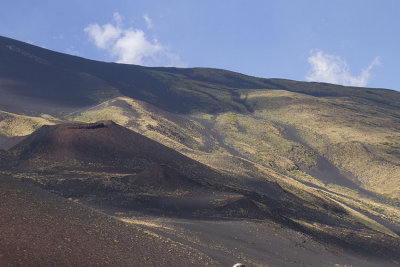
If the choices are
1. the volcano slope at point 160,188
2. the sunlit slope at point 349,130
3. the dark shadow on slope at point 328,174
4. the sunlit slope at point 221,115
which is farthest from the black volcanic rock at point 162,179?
the sunlit slope at point 349,130

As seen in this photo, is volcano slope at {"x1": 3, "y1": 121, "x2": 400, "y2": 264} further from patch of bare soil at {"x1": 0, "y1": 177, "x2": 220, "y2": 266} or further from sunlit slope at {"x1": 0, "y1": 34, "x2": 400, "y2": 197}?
sunlit slope at {"x1": 0, "y1": 34, "x2": 400, "y2": 197}

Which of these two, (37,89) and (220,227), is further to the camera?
(37,89)

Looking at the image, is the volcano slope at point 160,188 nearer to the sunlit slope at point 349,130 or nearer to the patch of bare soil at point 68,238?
the patch of bare soil at point 68,238

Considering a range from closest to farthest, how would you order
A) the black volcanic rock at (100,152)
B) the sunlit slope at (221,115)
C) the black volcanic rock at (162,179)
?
the black volcanic rock at (162,179)
the black volcanic rock at (100,152)
the sunlit slope at (221,115)

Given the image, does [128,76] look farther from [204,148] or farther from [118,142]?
[118,142]

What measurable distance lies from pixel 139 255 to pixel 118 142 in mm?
40746

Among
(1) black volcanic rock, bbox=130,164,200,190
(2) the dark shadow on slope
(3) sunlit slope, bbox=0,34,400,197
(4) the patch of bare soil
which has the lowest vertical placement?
(4) the patch of bare soil

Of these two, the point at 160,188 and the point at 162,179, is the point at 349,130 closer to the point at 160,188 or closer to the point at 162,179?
the point at 162,179

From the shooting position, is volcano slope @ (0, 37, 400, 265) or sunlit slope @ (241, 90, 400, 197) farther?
sunlit slope @ (241, 90, 400, 197)

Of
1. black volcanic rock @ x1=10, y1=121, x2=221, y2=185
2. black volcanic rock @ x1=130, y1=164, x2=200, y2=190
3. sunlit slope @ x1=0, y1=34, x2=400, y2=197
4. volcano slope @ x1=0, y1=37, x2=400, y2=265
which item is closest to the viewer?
volcano slope @ x1=0, y1=37, x2=400, y2=265

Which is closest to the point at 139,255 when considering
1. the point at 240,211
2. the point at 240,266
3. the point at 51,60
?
the point at 240,266

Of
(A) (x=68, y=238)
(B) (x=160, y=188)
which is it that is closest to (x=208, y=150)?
(B) (x=160, y=188)

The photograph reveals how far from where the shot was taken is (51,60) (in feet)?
603

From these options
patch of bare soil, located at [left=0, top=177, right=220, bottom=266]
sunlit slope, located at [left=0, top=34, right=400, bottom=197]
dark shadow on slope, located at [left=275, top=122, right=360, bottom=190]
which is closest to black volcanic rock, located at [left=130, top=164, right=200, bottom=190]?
patch of bare soil, located at [left=0, top=177, right=220, bottom=266]
